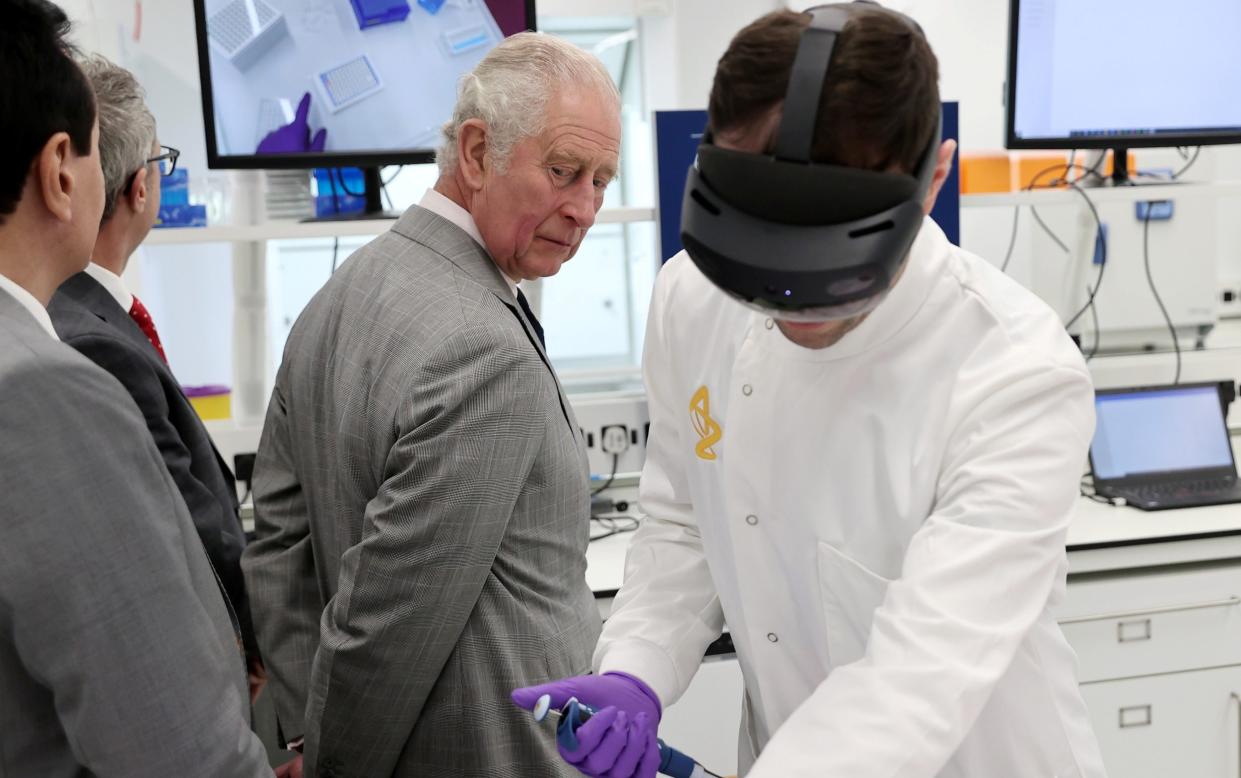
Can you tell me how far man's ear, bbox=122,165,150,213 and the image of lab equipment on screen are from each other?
584mm

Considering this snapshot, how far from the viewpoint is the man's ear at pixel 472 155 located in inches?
57.8

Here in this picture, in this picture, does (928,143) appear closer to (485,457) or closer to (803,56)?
(803,56)

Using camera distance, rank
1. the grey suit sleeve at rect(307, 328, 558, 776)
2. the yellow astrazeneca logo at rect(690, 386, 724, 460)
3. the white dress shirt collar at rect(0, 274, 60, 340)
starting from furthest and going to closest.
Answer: the grey suit sleeve at rect(307, 328, 558, 776)
the yellow astrazeneca logo at rect(690, 386, 724, 460)
the white dress shirt collar at rect(0, 274, 60, 340)

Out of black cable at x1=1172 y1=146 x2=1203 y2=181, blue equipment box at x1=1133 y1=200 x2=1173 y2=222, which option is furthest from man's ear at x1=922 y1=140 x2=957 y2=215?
blue equipment box at x1=1133 y1=200 x2=1173 y2=222

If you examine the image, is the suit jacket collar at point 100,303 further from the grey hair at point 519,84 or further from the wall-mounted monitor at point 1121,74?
the wall-mounted monitor at point 1121,74

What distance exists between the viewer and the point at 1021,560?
833mm

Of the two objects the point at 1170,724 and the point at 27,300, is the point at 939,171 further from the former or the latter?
the point at 1170,724

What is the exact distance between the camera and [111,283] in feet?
5.37

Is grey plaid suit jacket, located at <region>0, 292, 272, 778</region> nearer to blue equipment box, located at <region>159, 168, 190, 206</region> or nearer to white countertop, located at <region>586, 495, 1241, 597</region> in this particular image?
white countertop, located at <region>586, 495, 1241, 597</region>

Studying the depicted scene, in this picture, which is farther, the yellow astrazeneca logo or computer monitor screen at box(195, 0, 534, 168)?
computer monitor screen at box(195, 0, 534, 168)

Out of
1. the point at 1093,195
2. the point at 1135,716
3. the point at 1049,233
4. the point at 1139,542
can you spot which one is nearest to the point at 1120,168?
the point at 1093,195

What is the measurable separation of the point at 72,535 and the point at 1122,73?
237cm

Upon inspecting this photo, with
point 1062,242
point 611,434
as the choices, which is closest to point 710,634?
point 611,434

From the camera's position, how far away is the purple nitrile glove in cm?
225
